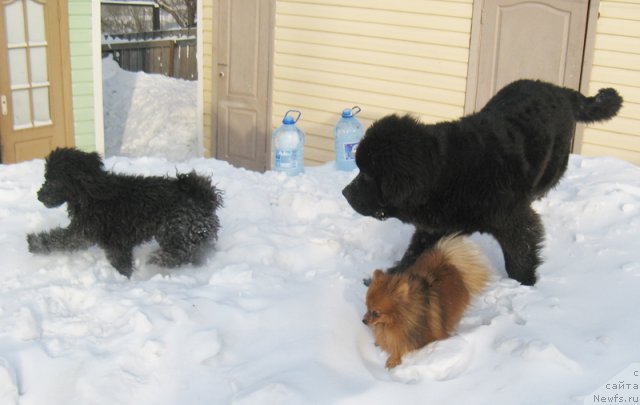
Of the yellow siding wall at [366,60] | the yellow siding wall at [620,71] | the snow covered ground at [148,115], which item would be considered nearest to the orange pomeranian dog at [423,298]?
the yellow siding wall at [620,71]

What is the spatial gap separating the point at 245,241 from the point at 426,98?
494 centimetres

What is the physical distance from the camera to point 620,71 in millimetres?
8008

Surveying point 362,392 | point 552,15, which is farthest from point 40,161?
point 552,15

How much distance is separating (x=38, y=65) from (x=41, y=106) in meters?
0.54

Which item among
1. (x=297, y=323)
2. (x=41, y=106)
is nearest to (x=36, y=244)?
(x=297, y=323)

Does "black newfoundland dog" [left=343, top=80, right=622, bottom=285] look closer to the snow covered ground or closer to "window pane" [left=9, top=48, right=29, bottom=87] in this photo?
"window pane" [left=9, top=48, right=29, bottom=87]

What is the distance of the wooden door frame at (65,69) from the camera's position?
377 inches

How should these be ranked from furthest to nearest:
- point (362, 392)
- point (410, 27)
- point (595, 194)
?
point (410, 27), point (595, 194), point (362, 392)

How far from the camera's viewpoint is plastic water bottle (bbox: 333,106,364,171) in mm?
7799

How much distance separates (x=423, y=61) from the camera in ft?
30.0

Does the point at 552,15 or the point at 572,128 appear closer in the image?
the point at 572,128

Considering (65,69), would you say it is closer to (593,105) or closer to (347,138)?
(347,138)

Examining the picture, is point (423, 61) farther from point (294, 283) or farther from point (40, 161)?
point (294, 283)

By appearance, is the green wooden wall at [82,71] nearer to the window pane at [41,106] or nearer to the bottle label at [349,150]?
the window pane at [41,106]
